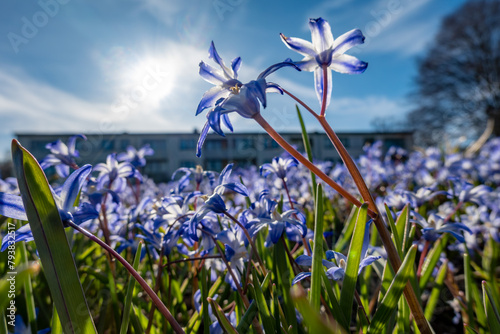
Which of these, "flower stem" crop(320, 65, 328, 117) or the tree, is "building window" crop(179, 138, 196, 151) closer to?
the tree

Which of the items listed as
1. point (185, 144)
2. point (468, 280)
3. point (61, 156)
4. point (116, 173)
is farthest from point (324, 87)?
point (185, 144)

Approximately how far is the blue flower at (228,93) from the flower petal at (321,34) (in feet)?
0.32

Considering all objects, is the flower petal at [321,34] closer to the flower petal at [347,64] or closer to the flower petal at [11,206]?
the flower petal at [347,64]

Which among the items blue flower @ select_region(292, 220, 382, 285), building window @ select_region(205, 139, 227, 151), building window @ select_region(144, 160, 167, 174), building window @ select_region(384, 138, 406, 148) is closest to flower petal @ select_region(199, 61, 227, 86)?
blue flower @ select_region(292, 220, 382, 285)

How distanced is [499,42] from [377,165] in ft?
92.8

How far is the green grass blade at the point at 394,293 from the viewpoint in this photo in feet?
1.88

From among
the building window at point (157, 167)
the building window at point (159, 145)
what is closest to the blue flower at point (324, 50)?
the building window at point (159, 145)

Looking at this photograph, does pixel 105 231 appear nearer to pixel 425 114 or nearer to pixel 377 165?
pixel 377 165

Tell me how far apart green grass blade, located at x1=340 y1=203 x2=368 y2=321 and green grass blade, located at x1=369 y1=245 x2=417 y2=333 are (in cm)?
6

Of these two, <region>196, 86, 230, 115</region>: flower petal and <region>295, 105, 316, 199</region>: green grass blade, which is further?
<region>295, 105, 316, 199</region>: green grass blade

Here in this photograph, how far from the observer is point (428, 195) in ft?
4.67

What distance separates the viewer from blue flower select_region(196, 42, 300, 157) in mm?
639

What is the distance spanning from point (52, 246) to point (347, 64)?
658 mm

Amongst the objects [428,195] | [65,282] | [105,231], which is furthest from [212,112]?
[428,195]
